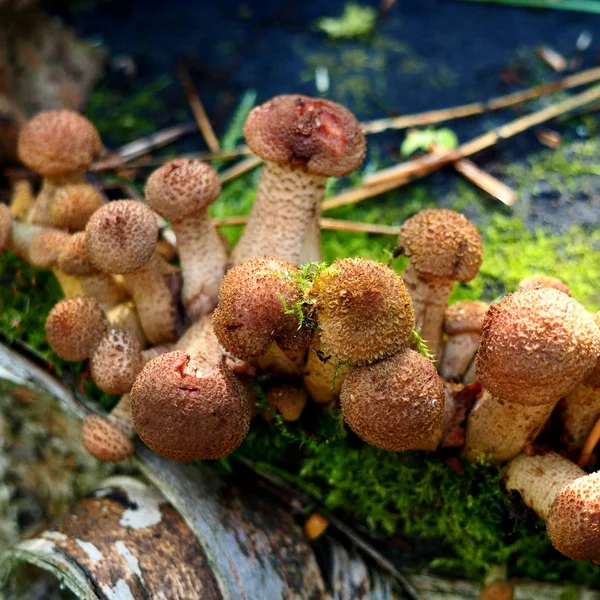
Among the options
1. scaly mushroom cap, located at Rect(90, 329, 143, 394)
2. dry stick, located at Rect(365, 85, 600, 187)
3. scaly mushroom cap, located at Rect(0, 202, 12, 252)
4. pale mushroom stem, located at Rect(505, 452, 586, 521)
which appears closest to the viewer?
pale mushroom stem, located at Rect(505, 452, 586, 521)

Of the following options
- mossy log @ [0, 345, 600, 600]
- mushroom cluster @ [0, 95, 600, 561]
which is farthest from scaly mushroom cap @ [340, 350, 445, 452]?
mossy log @ [0, 345, 600, 600]

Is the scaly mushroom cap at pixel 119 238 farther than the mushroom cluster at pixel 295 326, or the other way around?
A: the scaly mushroom cap at pixel 119 238

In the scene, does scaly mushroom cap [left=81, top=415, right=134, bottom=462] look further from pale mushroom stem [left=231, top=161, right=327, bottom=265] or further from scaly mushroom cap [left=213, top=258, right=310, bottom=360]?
pale mushroom stem [left=231, top=161, right=327, bottom=265]

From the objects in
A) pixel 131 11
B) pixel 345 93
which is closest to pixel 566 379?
pixel 345 93

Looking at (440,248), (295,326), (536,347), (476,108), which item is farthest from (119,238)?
(476,108)

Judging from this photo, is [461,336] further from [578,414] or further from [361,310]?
[361,310]

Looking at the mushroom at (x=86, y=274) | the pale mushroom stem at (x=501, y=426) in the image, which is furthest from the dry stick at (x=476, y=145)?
the pale mushroom stem at (x=501, y=426)

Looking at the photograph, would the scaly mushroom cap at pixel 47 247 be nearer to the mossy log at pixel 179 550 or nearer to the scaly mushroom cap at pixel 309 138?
the mossy log at pixel 179 550

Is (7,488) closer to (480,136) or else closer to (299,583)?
(299,583)
